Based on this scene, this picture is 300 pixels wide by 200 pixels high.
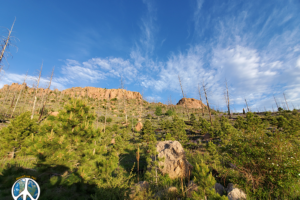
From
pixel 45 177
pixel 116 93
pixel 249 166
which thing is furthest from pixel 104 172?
pixel 116 93

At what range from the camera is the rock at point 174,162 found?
9.50 meters

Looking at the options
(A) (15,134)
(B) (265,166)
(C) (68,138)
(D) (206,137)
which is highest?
(A) (15,134)

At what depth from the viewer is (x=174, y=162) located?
32.1 ft

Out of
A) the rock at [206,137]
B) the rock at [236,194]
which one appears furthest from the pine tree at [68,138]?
the rock at [206,137]

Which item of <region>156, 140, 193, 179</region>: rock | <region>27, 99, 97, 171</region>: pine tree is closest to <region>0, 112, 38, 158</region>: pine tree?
<region>27, 99, 97, 171</region>: pine tree

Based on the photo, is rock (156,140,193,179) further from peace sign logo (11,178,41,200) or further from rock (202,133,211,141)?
rock (202,133,211,141)

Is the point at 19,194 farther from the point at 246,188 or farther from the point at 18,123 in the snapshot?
the point at 18,123

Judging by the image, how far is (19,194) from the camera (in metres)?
1.70

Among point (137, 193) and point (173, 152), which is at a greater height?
point (173, 152)

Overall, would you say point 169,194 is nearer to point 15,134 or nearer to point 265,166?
point 265,166

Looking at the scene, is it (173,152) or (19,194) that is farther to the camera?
(173,152)

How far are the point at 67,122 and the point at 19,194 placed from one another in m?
5.12

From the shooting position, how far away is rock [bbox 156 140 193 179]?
9.50 meters

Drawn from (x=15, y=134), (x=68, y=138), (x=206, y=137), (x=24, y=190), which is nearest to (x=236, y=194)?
(x=24, y=190)
